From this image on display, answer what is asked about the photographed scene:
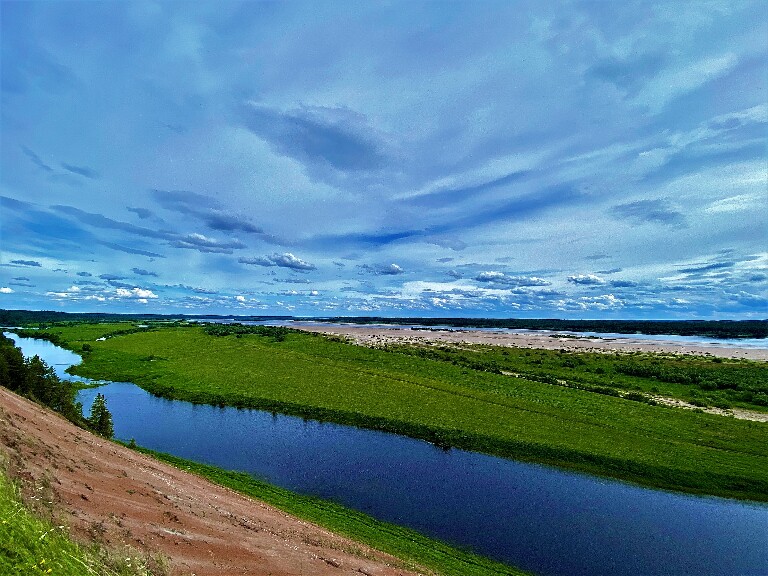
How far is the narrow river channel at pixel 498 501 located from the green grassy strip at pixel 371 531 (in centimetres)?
136

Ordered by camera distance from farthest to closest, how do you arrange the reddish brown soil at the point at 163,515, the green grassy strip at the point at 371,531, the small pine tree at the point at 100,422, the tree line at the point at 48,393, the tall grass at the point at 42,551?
1. the tree line at the point at 48,393
2. the small pine tree at the point at 100,422
3. the green grassy strip at the point at 371,531
4. the reddish brown soil at the point at 163,515
5. the tall grass at the point at 42,551

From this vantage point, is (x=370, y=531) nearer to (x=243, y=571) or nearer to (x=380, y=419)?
(x=243, y=571)

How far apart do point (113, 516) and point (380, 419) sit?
35.5 meters

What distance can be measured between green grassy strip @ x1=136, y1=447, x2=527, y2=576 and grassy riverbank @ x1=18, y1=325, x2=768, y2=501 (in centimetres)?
1791

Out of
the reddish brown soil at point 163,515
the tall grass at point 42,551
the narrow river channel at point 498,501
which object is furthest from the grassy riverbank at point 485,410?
the tall grass at point 42,551

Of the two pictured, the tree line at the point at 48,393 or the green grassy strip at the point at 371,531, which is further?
the tree line at the point at 48,393

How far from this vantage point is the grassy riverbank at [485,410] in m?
39.8

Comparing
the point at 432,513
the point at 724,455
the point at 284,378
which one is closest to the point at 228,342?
the point at 284,378

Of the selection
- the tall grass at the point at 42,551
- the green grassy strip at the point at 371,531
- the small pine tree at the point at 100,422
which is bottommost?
the green grassy strip at the point at 371,531

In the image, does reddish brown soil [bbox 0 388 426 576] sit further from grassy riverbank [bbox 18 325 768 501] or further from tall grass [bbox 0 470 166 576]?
grassy riverbank [bbox 18 325 768 501]

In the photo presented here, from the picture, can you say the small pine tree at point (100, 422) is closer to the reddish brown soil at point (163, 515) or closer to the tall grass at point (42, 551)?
the reddish brown soil at point (163, 515)

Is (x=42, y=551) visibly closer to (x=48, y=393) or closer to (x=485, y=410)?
(x=48, y=393)

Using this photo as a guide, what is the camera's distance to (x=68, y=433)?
30.8 meters

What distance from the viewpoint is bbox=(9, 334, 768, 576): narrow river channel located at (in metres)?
26.5
